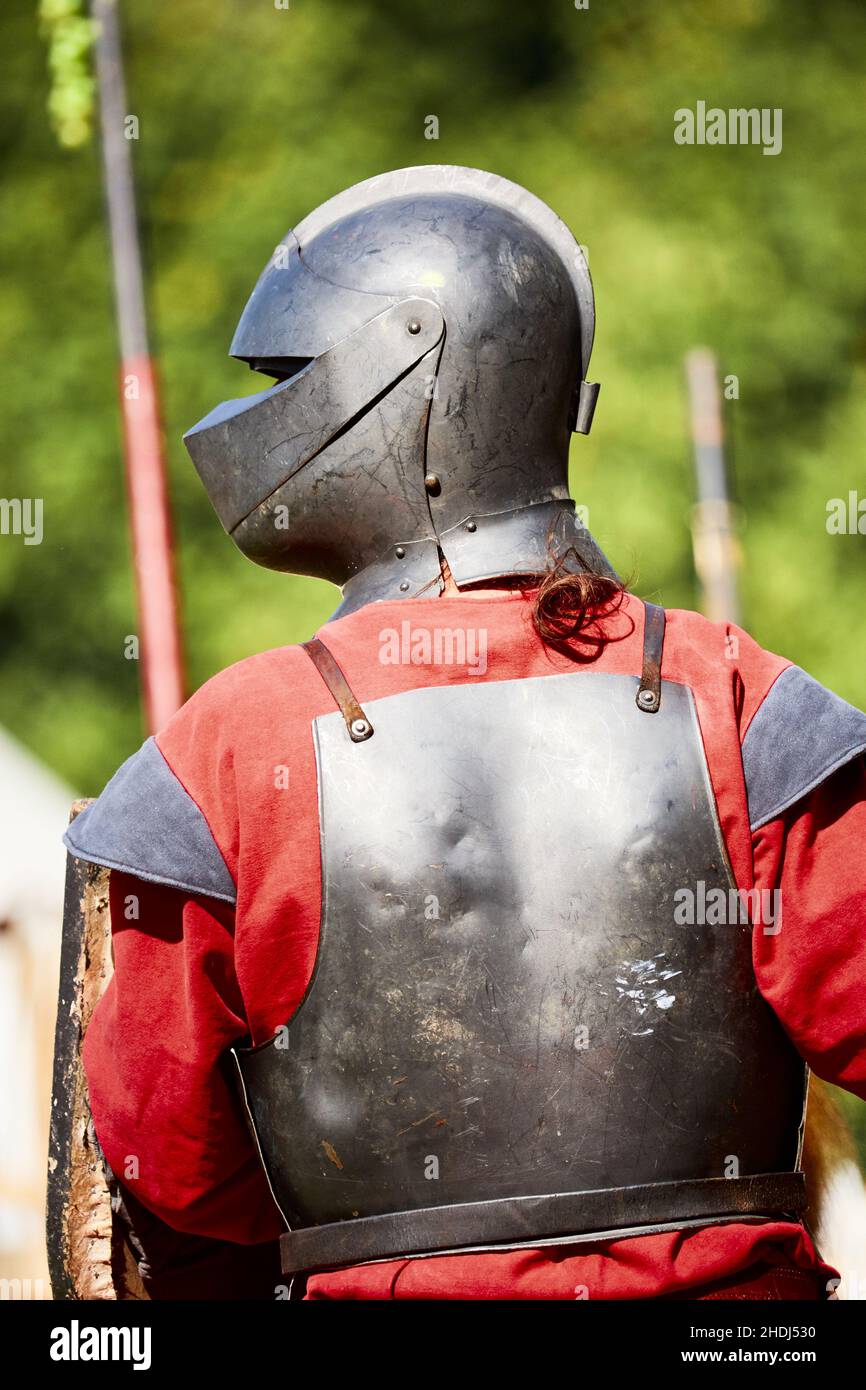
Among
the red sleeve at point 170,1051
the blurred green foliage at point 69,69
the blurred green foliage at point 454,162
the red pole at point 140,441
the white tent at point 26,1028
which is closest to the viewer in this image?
the red sleeve at point 170,1051

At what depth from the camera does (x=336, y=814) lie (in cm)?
178

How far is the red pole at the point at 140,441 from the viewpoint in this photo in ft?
21.7

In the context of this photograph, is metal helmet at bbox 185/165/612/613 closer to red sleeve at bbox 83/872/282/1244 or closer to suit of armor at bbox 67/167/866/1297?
suit of armor at bbox 67/167/866/1297

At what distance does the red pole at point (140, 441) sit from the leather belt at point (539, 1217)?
15.9 ft

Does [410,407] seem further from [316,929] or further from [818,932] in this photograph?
[818,932]

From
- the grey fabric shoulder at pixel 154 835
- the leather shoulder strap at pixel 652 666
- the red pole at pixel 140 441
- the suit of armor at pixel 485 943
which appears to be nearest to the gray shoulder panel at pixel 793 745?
the suit of armor at pixel 485 943

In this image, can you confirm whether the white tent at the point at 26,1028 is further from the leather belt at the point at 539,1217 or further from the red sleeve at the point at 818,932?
the red sleeve at the point at 818,932

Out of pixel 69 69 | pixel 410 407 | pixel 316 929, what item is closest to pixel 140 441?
pixel 69 69

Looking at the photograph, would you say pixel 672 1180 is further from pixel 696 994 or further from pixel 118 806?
pixel 118 806

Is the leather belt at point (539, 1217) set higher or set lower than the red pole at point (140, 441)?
lower

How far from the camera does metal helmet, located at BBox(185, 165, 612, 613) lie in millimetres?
2041

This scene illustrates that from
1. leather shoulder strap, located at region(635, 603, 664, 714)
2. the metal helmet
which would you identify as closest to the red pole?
the metal helmet
